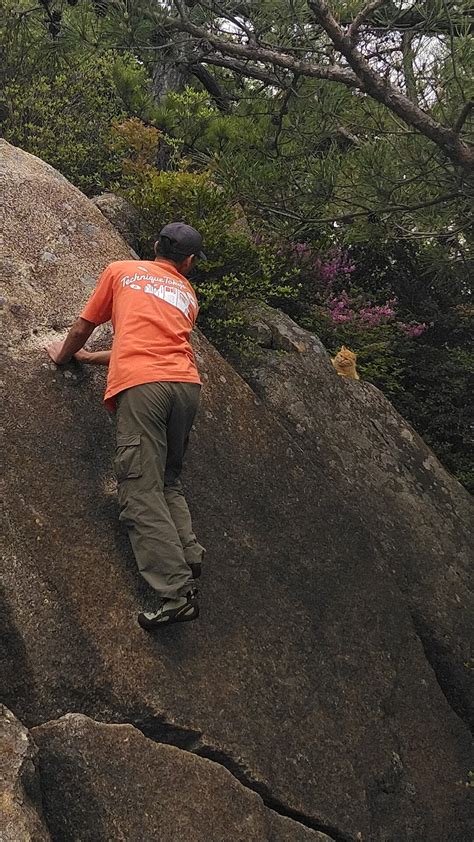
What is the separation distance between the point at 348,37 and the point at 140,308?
254cm

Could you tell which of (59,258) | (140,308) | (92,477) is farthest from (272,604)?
(59,258)

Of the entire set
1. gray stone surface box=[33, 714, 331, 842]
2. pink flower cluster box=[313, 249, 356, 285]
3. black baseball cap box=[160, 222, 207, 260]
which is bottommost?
gray stone surface box=[33, 714, 331, 842]

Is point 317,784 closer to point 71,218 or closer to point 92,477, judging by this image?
point 92,477

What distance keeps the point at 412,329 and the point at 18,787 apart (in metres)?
7.49

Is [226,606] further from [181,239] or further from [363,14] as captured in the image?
[363,14]

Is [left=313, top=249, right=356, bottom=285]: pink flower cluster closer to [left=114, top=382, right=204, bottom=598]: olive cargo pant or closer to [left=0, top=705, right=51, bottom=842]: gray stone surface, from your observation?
[left=114, top=382, right=204, bottom=598]: olive cargo pant

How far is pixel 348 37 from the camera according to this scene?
527 cm

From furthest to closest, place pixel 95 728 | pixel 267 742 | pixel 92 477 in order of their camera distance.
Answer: pixel 92 477 → pixel 267 742 → pixel 95 728

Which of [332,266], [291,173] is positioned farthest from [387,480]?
[332,266]

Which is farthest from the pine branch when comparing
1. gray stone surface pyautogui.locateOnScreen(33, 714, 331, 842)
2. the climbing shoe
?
gray stone surface pyautogui.locateOnScreen(33, 714, 331, 842)

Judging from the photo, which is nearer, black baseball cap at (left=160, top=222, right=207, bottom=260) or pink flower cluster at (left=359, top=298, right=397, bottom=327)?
black baseball cap at (left=160, top=222, right=207, bottom=260)

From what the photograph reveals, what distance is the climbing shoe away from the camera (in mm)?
4262

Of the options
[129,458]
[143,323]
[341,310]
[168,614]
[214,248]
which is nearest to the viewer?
[168,614]

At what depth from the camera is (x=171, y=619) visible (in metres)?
4.28
